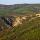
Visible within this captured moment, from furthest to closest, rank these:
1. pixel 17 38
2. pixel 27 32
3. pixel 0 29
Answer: pixel 0 29 < pixel 27 32 < pixel 17 38

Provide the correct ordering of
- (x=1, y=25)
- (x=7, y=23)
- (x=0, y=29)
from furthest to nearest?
(x=7, y=23)
(x=1, y=25)
(x=0, y=29)

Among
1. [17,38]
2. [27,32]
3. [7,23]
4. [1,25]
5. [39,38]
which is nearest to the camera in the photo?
[39,38]

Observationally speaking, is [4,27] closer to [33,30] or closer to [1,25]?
[1,25]

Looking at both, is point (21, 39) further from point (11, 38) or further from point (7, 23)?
point (7, 23)

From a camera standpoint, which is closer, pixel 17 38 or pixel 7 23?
pixel 17 38

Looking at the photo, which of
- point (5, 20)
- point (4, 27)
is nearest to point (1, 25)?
point (4, 27)

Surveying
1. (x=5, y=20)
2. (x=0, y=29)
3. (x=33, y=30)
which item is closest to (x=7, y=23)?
(x=5, y=20)

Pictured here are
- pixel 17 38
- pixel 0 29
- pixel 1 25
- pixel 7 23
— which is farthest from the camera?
pixel 7 23

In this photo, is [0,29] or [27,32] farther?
[0,29]

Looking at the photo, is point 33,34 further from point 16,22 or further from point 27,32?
point 16,22
